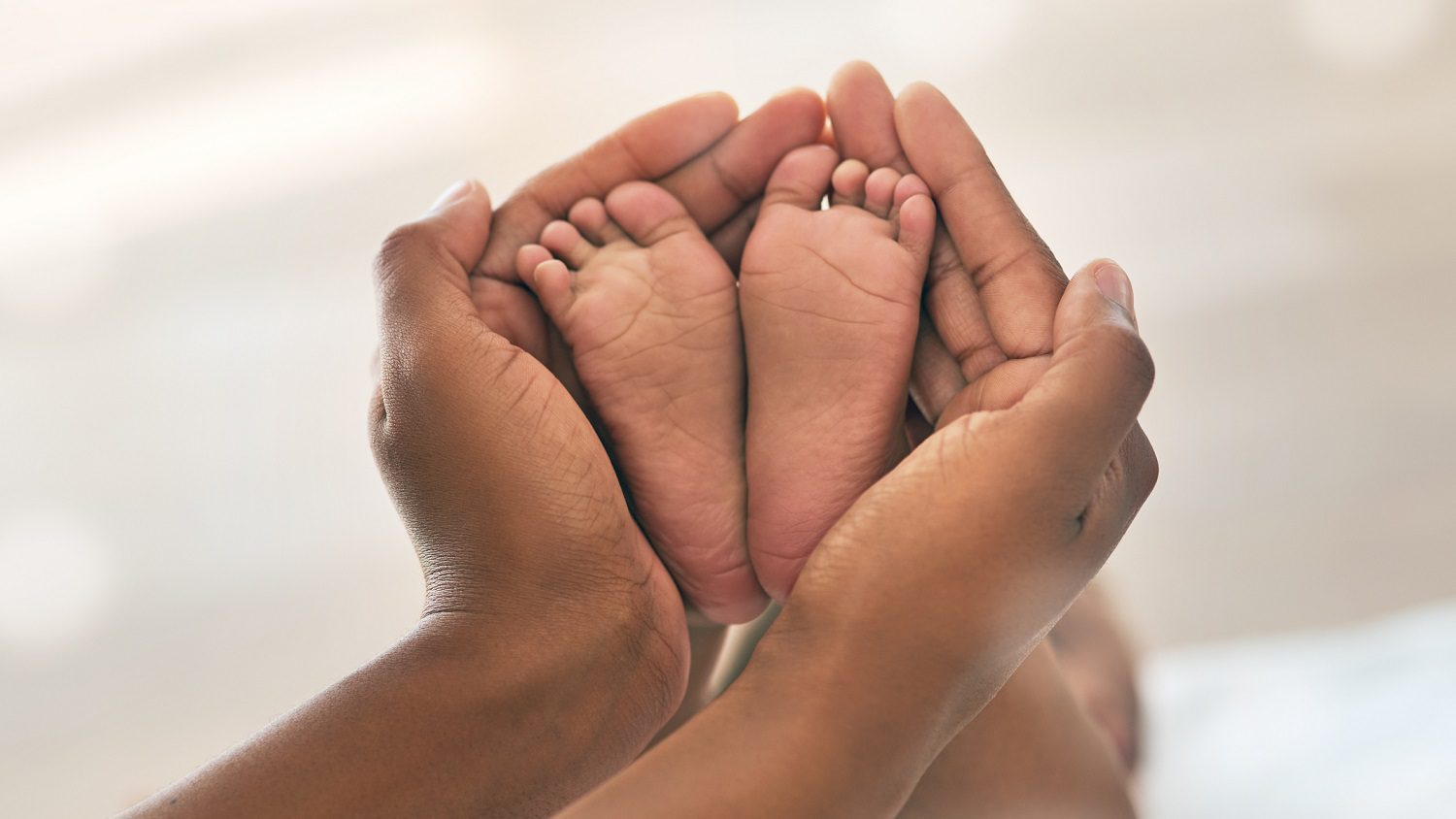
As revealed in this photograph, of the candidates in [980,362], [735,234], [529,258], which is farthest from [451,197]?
[980,362]

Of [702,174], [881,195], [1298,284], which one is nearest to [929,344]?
[881,195]

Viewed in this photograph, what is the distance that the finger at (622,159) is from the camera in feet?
3.25

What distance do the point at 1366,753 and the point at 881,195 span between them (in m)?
0.58

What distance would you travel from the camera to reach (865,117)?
0.97 meters

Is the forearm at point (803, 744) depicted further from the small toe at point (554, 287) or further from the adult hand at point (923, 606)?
the small toe at point (554, 287)

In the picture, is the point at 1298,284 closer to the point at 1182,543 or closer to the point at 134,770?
the point at 1182,543

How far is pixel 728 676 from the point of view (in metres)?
1.08

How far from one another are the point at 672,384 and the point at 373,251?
2.07 feet

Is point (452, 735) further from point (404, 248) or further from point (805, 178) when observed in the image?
point (805, 178)

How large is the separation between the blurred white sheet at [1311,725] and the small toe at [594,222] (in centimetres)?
62

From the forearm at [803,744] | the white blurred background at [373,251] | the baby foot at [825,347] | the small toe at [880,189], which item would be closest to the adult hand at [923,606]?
the forearm at [803,744]

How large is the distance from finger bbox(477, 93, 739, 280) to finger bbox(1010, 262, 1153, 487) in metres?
0.40

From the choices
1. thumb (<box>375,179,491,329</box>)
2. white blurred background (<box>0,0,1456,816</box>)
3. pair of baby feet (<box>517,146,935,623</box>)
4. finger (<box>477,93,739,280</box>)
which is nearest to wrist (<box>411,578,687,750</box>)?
pair of baby feet (<box>517,146,935,623</box>)

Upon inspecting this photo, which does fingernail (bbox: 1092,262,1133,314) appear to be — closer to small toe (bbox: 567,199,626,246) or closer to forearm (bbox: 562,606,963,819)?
forearm (bbox: 562,606,963,819)
